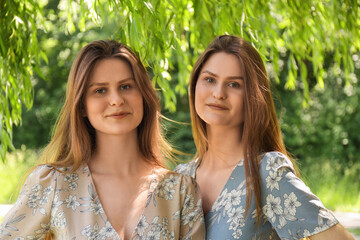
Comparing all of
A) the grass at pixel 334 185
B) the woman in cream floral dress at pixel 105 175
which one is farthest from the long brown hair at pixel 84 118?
the grass at pixel 334 185

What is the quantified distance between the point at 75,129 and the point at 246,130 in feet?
→ 2.17

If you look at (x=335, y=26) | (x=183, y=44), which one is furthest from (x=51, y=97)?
(x=335, y=26)

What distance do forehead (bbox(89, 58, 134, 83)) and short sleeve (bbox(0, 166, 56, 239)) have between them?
17.2 inches

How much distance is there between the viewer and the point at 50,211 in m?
2.11

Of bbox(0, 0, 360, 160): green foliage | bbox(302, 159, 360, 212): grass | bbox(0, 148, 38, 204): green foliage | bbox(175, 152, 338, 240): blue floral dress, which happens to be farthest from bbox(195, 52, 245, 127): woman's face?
bbox(0, 148, 38, 204): green foliage

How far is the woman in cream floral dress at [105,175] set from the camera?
6.91 ft

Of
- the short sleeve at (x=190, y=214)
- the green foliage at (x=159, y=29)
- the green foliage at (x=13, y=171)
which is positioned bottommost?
the green foliage at (x=13, y=171)

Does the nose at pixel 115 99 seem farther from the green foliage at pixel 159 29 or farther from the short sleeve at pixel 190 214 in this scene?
the green foliage at pixel 159 29

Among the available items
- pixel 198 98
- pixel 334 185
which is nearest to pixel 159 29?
pixel 198 98

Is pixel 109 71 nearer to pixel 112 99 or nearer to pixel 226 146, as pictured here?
pixel 112 99

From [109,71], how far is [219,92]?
1.44 ft

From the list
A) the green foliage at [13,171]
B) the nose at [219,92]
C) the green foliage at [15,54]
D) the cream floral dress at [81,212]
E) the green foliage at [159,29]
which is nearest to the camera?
the cream floral dress at [81,212]

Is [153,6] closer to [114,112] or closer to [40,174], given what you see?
[114,112]

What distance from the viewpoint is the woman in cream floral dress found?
2.11 metres
